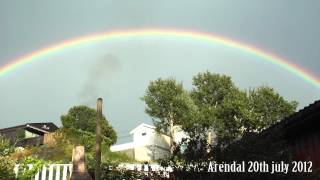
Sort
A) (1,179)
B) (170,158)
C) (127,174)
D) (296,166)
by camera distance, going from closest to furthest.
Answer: (296,166)
(170,158)
(1,179)
(127,174)

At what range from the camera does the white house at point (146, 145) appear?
61.1 metres

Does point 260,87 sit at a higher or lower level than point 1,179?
higher

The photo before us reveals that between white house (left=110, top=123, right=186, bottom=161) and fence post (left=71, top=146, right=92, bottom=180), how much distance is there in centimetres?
4784

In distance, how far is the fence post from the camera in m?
12.0

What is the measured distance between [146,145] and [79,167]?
5073 cm

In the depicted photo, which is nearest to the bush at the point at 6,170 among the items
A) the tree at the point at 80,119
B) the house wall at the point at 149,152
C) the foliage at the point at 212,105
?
the foliage at the point at 212,105

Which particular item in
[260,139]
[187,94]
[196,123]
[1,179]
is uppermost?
[187,94]

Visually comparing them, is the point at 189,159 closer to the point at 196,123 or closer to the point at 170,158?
the point at 170,158

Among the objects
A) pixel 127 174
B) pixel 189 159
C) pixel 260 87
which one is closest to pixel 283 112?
pixel 260 87

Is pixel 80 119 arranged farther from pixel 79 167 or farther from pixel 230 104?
pixel 79 167

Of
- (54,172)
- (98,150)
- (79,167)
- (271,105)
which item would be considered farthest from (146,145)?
(98,150)

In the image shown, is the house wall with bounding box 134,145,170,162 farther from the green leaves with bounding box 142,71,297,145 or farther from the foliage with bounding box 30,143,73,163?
the foliage with bounding box 30,143,73,163

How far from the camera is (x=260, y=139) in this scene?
929 cm

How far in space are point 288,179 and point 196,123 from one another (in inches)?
1730
